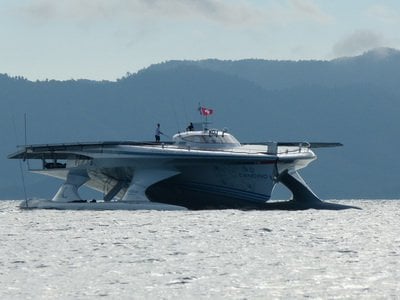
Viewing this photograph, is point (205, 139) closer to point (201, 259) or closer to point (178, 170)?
point (178, 170)

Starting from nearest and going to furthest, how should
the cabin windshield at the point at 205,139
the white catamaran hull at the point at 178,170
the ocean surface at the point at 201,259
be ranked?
the ocean surface at the point at 201,259, the white catamaran hull at the point at 178,170, the cabin windshield at the point at 205,139

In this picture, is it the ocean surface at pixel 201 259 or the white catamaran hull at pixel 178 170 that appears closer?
the ocean surface at pixel 201 259

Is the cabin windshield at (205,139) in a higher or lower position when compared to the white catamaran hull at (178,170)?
higher

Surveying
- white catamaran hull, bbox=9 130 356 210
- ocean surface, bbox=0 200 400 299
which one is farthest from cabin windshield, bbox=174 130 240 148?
ocean surface, bbox=0 200 400 299

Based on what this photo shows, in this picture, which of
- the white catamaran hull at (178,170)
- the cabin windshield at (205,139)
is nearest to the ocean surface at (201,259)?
the white catamaran hull at (178,170)

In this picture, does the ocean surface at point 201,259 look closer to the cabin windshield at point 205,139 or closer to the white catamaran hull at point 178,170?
the white catamaran hull at point 178,170

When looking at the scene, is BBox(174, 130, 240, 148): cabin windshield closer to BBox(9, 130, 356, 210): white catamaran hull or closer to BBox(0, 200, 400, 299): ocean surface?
BBox(9, 130, 356, 210): white catamaran hull

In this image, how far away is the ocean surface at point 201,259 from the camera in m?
41.2

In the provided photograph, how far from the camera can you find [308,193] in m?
105

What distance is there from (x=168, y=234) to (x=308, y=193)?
36.5 meters

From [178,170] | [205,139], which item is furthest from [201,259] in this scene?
Result: [205,139]

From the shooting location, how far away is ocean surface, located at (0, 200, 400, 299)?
41250 millimetres

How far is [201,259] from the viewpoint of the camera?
52406 millimetres

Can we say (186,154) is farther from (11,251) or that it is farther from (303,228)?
(11,251)
